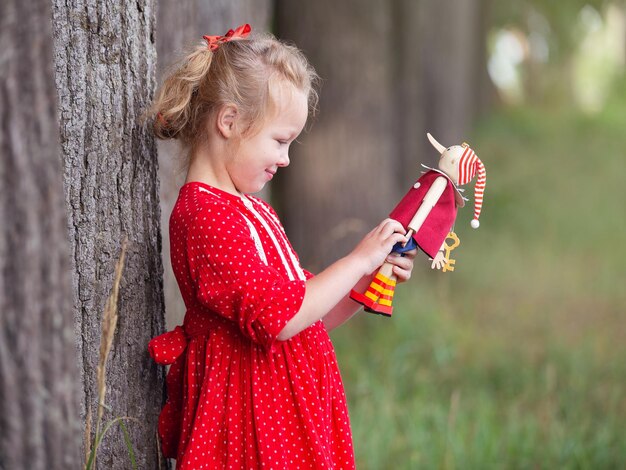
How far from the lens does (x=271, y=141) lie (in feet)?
7.27

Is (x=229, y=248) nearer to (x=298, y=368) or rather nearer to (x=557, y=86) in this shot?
(x=298, y=368)

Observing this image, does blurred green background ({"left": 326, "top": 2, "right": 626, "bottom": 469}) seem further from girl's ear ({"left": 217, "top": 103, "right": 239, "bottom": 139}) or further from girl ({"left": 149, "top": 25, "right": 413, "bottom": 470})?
girl's ear ({"left": 217, "top": 103, "right": 239, "bottom": 139})

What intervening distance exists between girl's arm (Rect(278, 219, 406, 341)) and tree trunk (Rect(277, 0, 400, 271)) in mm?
3716

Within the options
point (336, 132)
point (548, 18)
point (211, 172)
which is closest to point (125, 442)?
point (211, 172)

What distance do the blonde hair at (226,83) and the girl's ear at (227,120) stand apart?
0.7 inches

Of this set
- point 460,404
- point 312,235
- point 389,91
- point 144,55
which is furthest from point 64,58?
point 389,91

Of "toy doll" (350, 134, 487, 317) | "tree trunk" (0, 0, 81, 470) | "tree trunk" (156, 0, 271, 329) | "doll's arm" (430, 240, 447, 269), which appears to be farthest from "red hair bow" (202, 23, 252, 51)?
"tree trunk" (156, 0, 271, 329)

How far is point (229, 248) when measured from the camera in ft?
6.79

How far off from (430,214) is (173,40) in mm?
1681

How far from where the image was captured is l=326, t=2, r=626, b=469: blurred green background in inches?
158

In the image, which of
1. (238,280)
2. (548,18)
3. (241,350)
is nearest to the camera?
(238,280)

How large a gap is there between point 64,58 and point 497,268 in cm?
562

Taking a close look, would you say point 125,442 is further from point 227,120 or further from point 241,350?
point 227,120

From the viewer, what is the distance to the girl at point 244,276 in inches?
81.9
